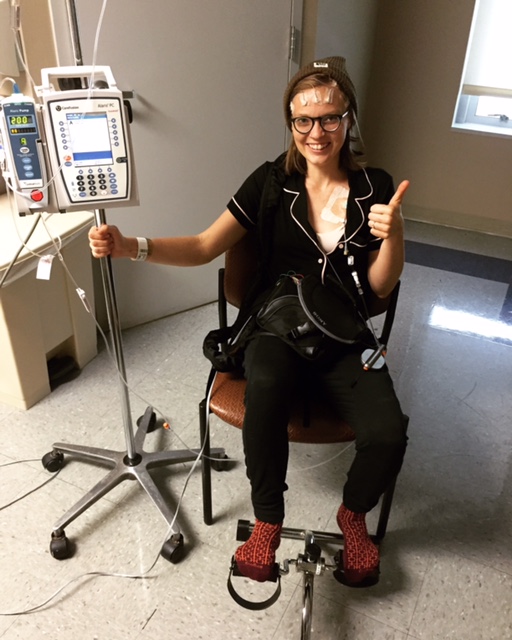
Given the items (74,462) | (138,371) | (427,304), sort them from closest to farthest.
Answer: (74,462) → (138,371) → (427,304)

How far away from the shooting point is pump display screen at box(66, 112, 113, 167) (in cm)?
121

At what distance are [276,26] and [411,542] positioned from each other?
1925mm

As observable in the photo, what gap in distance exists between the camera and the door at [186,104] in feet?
6.49

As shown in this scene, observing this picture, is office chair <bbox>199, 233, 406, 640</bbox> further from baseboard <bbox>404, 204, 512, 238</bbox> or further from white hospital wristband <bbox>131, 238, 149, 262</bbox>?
baseboard <bbox>404, 204, 512, 238</bbox>

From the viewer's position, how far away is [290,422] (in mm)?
1417

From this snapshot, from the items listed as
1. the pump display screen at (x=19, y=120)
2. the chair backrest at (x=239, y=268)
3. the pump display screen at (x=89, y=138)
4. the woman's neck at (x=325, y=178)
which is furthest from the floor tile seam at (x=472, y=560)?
the pump display screen at (x=19, y=120)

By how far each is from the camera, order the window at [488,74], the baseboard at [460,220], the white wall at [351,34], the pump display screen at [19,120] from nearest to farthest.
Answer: the pump display screen at [19,120] → the white wall at [351,34] → the window at [488,74] → the baseboard at [460,220]

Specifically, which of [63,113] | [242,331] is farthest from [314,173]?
[63,113]

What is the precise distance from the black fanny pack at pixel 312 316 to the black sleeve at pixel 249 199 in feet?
0.71

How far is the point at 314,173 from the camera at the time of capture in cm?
152

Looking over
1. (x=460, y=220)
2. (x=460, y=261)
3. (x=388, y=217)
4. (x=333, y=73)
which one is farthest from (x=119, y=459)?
(x=460, y=220)

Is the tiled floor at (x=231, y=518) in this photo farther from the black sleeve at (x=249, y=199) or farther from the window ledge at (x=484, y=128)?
the window ledge at (x=484, y=128)

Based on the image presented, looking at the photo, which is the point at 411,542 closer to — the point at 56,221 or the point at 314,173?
the point at 314,173

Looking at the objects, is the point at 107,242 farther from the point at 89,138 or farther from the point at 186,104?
the point at 186,104
